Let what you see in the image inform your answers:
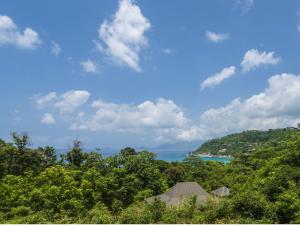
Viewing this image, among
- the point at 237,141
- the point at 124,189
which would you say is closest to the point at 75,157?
the point at 124,189

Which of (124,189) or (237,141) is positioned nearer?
(124,189)

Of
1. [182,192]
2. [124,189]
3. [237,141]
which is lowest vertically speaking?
[182,192]

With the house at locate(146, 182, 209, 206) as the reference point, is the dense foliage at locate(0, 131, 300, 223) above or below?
above

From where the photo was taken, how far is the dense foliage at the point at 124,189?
1057 cm

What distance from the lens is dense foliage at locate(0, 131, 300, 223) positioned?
1057cm

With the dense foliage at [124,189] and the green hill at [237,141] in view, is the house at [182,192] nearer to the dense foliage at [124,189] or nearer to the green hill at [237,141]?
the dense foliage at [124,189]

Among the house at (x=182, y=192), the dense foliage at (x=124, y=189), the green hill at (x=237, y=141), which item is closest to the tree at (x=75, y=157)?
the dense foliage at (x=124, y=189)

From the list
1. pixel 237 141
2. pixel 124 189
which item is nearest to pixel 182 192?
pixel 124 189

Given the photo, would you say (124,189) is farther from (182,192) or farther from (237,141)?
(237,141)

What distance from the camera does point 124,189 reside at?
25703mm

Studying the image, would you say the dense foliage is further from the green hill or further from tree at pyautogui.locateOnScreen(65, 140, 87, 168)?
the green hill

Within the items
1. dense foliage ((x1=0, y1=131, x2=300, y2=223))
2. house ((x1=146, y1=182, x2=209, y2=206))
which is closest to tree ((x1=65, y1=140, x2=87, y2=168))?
dense foliage ((x1=0, y1=131, x2=300, y2=223))

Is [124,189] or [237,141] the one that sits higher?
[237,141]

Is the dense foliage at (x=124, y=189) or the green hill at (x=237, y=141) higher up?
the green hill at (x=237, y=141)
